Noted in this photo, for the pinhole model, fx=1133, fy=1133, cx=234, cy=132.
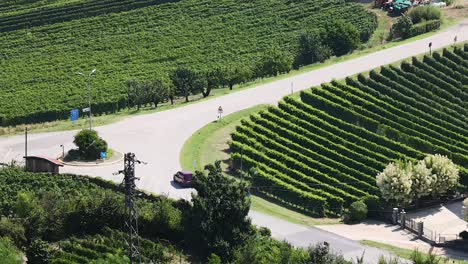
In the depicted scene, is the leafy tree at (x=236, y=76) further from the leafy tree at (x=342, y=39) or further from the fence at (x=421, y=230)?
the fence at (x=421, y=230)

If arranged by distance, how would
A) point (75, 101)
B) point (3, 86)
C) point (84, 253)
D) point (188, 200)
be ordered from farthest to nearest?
point (3, 86), point (75, 101), point (188, 200), point (84, 253)

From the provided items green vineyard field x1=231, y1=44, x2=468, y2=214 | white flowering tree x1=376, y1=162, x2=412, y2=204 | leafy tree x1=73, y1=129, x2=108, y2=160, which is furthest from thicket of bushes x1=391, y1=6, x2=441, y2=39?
leafy tree x1=73, y1=129, x2=108, y2=160

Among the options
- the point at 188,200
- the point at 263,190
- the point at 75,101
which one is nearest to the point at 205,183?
the point at 188,200

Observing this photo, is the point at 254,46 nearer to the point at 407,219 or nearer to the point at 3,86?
the point at 3,86

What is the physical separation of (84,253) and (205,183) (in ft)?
29.3

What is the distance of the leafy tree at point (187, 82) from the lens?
362 ft

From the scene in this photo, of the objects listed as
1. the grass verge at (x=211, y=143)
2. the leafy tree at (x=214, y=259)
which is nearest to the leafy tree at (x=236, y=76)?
the grass verge at (x=211, y=143)

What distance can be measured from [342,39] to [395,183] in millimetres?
42559

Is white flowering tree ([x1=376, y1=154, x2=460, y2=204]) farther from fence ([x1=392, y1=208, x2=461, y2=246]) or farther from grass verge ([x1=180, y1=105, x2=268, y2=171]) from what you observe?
grass verge ([x1=180, y1=105, x2=268, y2=171])

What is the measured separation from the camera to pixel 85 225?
76000mm

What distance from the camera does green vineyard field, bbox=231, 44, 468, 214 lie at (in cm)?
8231

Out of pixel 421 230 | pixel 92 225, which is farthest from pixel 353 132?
pixel 92 225

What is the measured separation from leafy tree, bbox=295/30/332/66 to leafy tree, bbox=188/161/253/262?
47579mm

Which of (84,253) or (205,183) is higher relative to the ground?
(205,183)
